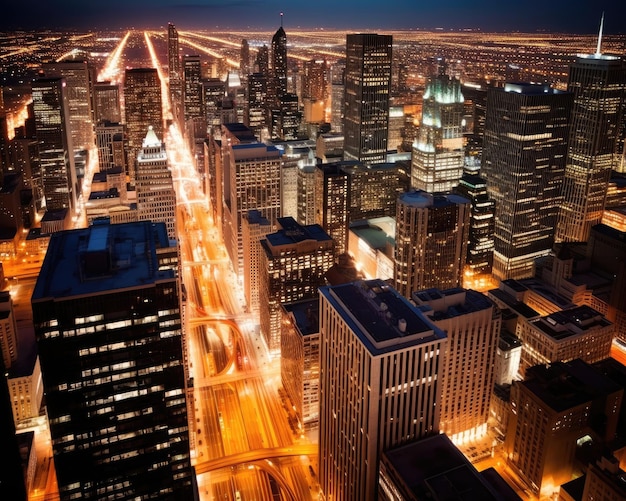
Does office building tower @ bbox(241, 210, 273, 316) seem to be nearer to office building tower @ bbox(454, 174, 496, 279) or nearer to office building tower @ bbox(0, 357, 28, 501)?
office building tower @ bbox(454, 174, 496, 279)

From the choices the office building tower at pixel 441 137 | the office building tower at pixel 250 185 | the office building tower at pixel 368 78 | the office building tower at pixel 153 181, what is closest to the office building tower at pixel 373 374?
the office building tower at pixel 250 185

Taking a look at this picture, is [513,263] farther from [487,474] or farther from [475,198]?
[487,474]

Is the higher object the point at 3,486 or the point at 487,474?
the point at 3,486

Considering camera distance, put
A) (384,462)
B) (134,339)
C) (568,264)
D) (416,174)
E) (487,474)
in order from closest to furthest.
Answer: (134,339) → (384,462) → (487,474) → (568,264) → (416,174)

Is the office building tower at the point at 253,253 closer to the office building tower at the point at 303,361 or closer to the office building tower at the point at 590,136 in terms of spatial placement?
the office building tower at the point at 303,361

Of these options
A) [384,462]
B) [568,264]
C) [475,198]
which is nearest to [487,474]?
[384,462]

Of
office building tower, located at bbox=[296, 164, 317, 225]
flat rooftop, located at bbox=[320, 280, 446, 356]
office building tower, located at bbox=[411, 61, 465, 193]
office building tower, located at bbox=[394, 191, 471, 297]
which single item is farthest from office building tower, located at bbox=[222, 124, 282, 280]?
flat rooftop, located at bbox=[320, 280, 446, 356]
